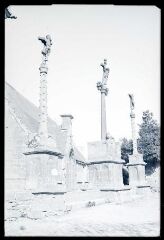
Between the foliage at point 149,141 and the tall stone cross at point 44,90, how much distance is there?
84.0ft

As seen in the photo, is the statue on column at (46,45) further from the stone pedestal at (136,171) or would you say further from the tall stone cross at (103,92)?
the stone pedestal at (136,171)

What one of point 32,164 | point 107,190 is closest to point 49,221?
point 32,164

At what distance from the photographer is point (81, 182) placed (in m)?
25.0

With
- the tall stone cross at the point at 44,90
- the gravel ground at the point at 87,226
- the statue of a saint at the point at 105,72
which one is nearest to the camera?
the gravel ground at the point at 87,226

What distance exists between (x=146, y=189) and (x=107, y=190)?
7206 millimetres

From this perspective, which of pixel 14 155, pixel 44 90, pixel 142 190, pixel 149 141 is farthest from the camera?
pixel 149 141

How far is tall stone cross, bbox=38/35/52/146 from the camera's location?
1188 cm

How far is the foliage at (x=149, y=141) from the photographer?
35500 millimetres

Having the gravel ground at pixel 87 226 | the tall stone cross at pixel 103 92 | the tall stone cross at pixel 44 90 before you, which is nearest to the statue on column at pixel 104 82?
the tall stone cross at pixel 103 92

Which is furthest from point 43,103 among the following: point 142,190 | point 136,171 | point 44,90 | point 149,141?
point 149,141

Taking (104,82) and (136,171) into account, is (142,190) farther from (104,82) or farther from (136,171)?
(104,82)

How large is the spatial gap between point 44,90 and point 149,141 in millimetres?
26713

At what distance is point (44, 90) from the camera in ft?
40.4
